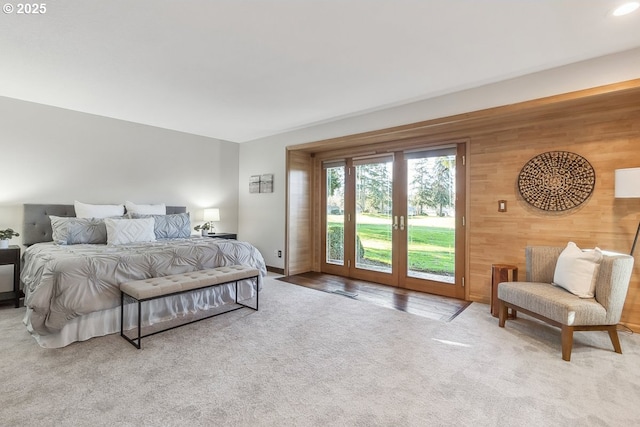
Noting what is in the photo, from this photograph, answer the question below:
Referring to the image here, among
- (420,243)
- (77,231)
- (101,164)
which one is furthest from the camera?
(101,164)

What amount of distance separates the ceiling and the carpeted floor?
2511mm

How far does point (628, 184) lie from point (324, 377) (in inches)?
120

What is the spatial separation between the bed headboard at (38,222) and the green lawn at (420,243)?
14.5 ft

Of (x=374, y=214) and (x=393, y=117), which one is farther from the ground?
(x=393, y=117)

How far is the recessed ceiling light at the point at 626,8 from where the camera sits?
6.39 ft

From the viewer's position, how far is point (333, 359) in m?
2.29

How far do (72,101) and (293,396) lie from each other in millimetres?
4419

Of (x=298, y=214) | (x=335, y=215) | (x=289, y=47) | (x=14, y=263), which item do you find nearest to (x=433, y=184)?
(x=335, y=215)

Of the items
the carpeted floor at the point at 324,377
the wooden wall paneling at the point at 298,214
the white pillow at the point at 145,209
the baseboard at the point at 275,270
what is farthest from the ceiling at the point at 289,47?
the baseboard at the point at 275,270

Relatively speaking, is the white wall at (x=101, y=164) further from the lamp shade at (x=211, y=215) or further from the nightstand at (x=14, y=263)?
the nightstand at (x=14, y=263)

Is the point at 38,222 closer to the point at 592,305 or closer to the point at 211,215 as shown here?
the point at 211,215

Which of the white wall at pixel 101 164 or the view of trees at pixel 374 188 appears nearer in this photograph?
the white wall at pixel 101 164

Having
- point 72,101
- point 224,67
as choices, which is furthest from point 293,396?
point 72,101

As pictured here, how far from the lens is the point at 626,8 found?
1983 millimetres
